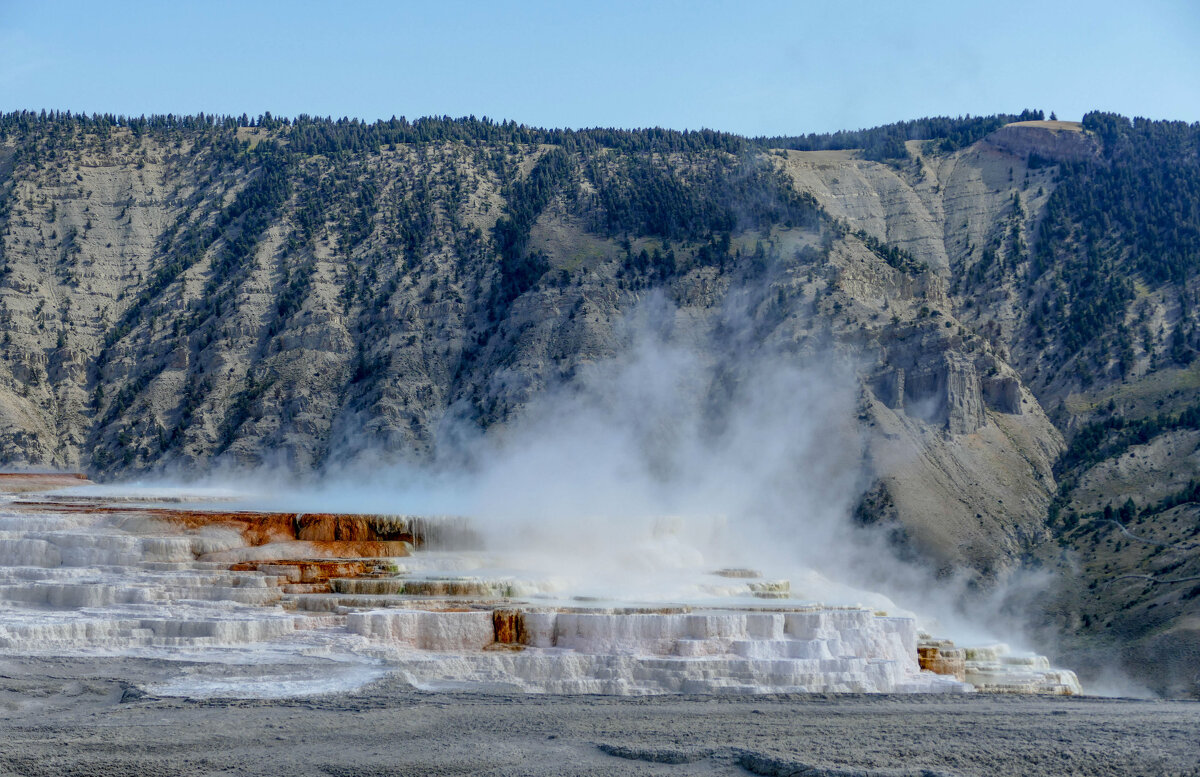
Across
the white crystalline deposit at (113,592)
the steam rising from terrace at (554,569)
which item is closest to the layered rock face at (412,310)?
the steam rising from terrace at (554,569)

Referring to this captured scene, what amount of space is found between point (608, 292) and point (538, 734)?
149ft

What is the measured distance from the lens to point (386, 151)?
76.8 meters

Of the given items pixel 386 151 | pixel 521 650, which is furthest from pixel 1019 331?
pixel 521 650

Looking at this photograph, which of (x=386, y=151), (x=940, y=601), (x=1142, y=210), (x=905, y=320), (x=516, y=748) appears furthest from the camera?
(x=386, y=151)

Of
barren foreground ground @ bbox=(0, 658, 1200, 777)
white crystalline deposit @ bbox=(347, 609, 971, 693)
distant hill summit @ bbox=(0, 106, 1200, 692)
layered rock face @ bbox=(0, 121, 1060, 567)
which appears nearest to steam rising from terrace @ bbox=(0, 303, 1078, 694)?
white crystalline deposit @ bbox=(347, 609, 971, 693)

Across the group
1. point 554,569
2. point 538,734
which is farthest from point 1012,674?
point 538,734

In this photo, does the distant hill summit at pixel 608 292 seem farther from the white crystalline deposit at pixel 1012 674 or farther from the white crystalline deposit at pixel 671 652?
the white crystalline deposit at pixel 671 652

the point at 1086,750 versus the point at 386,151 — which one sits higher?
the point at 386,151

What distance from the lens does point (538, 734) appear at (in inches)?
769

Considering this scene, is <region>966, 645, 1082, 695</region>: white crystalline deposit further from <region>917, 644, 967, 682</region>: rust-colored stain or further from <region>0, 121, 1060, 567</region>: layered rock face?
<region>0, 121, 1060, 567</region>: layered rock face

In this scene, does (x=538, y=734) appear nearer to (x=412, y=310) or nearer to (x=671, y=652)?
(x=671, y=652)

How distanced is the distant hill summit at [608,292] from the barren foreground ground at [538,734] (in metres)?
21.4

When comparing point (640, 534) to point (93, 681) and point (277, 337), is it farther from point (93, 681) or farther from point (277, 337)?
point (277, 337)

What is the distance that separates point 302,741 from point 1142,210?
194ft
